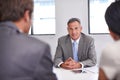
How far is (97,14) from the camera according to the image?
225 inches

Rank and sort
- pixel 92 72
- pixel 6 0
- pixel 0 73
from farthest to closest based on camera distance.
A: pixel 92 72
pixel 6 0
pixel 0 73

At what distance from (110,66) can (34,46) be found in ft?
1.42

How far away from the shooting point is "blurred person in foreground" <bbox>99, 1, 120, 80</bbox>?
127 centimetres

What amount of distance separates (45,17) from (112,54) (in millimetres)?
4624

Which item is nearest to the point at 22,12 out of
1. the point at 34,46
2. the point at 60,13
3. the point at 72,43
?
the point at 34,46

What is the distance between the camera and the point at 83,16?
5664 mm

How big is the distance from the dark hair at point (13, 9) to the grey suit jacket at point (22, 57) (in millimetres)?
126

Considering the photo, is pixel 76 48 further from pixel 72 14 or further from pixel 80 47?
pixel 72 14

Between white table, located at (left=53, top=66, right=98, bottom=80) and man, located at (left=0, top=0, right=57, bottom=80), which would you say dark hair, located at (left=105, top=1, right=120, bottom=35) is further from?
white table, located at (left=53, top=66, right=98, bottom=80)

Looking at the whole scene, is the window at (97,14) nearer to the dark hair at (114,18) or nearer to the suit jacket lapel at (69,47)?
the suit jacket lapel at (69,47)

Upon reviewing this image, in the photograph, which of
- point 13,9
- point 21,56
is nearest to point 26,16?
point 13,9

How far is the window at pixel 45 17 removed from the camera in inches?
228

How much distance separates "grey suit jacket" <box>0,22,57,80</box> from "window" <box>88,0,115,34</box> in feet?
15.0

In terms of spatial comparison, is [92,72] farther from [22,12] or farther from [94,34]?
[94,34]
